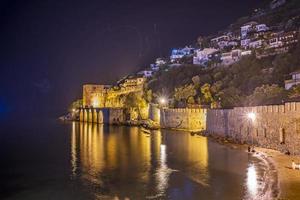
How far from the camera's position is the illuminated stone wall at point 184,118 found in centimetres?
3506

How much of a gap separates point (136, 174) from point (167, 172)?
141 cm

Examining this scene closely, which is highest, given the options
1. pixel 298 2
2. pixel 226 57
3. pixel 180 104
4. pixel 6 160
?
pixel 298 2

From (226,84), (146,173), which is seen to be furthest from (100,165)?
(226,84)

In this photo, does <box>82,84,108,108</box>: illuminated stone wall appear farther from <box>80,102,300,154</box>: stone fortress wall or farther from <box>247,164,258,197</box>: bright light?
<box>247,164,258,197</box>: bright light

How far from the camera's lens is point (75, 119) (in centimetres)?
7569

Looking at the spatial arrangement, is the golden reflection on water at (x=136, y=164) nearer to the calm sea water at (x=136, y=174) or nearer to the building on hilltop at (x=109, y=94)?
the calm sea water at (x=136, y=174)

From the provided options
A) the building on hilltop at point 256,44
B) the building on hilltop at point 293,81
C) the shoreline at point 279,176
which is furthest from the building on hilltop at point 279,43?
the shoreline at point 279,176

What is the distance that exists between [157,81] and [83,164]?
117ft

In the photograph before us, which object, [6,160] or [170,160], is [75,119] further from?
[170,160]

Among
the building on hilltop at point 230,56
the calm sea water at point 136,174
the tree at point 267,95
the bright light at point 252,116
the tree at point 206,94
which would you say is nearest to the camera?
the calm sea water at point 136,174

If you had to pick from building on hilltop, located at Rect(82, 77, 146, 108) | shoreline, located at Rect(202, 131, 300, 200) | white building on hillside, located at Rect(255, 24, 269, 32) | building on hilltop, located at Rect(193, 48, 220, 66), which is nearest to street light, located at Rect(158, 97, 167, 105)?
building on hilltop, located at Rect(82, 77, 146, 108)

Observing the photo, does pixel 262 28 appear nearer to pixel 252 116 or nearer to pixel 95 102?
pixel 95 102

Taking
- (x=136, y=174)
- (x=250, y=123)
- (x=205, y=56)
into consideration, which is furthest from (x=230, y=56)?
(x=136, y=174)

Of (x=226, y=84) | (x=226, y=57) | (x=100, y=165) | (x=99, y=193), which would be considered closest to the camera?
(x=99, y=193)
